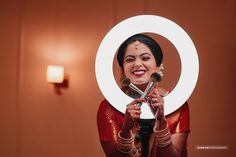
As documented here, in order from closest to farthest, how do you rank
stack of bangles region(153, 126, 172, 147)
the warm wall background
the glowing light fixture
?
stack of bangles region(153, 126, 172, 147) → the warm wall background → the glowing light fixture

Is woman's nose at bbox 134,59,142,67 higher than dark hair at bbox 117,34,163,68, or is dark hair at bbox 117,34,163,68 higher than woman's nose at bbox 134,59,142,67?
dark hair at bbox 117,34,163,68

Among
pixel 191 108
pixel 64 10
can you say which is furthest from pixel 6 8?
pixel 191 108

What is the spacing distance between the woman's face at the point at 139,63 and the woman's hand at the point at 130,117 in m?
0.16

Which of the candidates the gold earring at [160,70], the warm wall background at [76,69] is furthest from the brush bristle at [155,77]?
the warm wall background at [76,69]

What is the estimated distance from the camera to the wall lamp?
2.32 metres

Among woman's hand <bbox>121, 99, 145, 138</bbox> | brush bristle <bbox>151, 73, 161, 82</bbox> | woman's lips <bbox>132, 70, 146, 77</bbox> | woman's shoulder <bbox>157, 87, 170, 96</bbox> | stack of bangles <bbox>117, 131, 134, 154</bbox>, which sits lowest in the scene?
stack of bangles <bbox>117, 131, 134, 154</bbox>

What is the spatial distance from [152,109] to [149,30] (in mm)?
557

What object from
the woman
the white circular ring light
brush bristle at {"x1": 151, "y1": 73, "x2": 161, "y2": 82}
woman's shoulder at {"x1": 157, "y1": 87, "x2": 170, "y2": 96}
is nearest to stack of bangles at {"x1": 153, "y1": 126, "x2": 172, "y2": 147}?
the woman

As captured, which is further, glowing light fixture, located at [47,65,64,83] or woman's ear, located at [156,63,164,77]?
glowing light fixture, located at [47,65,64,83]

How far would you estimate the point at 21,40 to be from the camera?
8.02 ft

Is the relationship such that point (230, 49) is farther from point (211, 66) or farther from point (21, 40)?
point (21, 40)

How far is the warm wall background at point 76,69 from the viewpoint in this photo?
220 cm

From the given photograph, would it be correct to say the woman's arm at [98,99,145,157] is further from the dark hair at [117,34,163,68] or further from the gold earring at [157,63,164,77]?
the dark hair at [117,34,163,68]

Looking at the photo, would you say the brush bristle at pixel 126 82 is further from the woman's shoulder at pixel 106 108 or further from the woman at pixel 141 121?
the woman's shoulder at pixel 106 108
